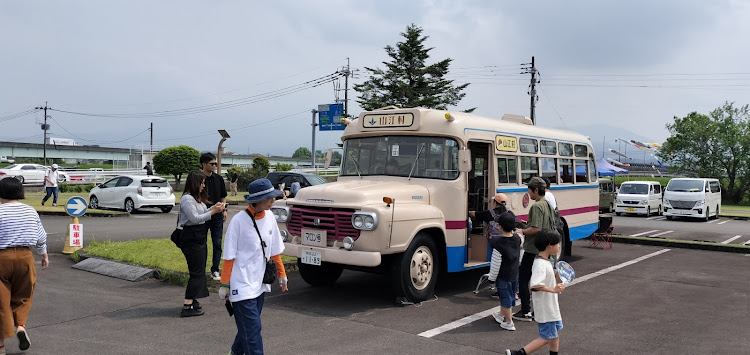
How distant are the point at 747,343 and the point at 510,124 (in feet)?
16.8

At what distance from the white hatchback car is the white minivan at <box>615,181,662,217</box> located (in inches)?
811

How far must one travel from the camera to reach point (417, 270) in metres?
7.89

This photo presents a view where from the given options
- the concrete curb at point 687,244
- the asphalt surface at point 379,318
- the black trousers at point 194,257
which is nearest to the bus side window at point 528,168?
the asphalt surface at point 379,318

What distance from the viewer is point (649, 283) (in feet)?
32.0

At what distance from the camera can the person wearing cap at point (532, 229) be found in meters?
7.23

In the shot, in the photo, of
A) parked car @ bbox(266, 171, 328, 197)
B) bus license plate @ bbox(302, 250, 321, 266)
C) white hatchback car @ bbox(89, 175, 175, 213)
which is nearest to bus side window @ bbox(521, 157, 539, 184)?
bus license plate @ bbox(302, 250, 321, 266)

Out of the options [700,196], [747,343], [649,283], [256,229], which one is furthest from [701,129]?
[256,229]

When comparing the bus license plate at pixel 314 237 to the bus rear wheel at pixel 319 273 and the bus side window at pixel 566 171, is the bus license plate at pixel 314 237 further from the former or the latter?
the bus side window at pixel 566 171

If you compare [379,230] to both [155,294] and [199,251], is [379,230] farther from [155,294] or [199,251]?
[155,294]

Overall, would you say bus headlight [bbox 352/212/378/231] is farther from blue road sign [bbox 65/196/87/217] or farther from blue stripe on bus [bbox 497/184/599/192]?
blue road sign [bbox 65/196/87/217]

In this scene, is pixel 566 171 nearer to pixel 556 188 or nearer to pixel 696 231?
pixel 556 188

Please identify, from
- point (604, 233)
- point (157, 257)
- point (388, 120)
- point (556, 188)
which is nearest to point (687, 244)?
point (604, 233)

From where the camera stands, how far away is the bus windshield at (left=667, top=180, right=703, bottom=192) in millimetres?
25844

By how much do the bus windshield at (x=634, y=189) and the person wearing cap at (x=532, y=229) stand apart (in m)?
Result: 22.6
